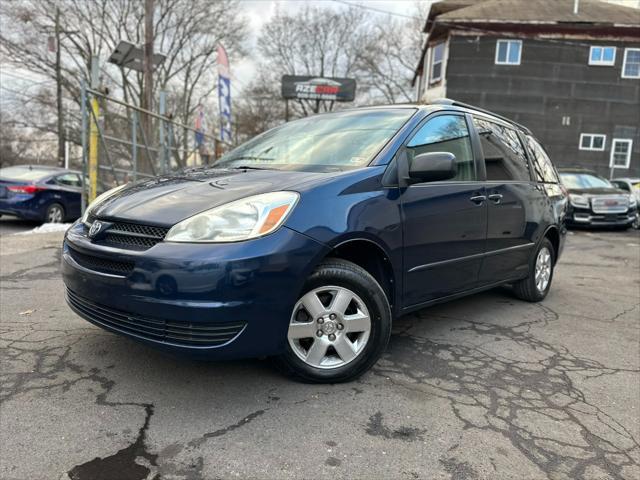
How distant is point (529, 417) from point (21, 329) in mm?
3363

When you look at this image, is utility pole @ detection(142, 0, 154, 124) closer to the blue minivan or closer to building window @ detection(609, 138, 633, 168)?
the blue minivan

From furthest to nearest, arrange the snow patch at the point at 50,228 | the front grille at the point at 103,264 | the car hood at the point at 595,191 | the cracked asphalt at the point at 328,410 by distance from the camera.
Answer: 1. the car hood at the point at 595,191
2. the snow patch at the point at 50,228
3. the front grille at the point at 103,264
4. the cracked asphalt at the point at 328,410

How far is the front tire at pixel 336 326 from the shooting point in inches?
A: 103

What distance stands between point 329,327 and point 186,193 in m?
1.09

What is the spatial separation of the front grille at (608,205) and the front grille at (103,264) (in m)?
12.5

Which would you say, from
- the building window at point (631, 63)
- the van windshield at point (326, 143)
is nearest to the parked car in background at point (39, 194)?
the van windshield at point (326, 143)

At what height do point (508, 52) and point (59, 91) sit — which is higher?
point (508, 52)

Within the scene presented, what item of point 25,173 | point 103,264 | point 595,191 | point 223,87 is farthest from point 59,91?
→ point 103,264

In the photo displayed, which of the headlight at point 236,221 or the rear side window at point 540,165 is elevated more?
the rear side window at point 540,165

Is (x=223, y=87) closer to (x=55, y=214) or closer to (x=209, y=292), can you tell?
(x=55, y=214)

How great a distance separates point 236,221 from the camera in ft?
7.89

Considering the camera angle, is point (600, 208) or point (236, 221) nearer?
point (236, 221)

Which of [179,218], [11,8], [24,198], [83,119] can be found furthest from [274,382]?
[11,8]

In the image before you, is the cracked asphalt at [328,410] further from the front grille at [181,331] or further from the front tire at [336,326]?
the front grille at [181,331]
